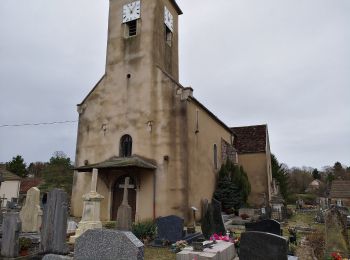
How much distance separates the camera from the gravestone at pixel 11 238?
821cm

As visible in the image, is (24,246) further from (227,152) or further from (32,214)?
(227,152)

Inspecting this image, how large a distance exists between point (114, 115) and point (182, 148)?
496cm

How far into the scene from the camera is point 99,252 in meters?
5.32

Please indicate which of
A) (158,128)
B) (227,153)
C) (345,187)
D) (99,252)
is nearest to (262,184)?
(227,153)

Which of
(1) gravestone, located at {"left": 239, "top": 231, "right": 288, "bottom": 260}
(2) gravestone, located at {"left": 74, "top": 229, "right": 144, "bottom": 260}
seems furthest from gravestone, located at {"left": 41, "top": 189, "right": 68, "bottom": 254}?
(1) gravestone, located at {"left": 239, "top": 231, "right": 288, "bottom": 260}

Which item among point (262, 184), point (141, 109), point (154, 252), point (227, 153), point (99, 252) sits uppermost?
point (141, 109)

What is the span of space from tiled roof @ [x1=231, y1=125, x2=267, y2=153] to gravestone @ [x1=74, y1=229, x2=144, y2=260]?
2453cm

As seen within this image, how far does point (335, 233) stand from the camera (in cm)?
1038

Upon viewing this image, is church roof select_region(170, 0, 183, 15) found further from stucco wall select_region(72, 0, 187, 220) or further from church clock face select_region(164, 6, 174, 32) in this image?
stucco wall select_region(72, 0, 187, 220)

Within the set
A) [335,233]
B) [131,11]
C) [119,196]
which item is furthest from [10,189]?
[335,233]

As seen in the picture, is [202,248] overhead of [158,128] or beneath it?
beneath

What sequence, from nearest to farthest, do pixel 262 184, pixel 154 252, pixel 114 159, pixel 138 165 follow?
1. pixel 154 252
2. pixel 138 165
3. pixel 114 159
4. pixel 262 184

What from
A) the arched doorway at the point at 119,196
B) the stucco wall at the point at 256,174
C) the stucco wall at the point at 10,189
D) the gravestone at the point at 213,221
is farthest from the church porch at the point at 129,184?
the stucco wall at the point at 10,189

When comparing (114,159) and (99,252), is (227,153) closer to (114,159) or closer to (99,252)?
(114,159)
